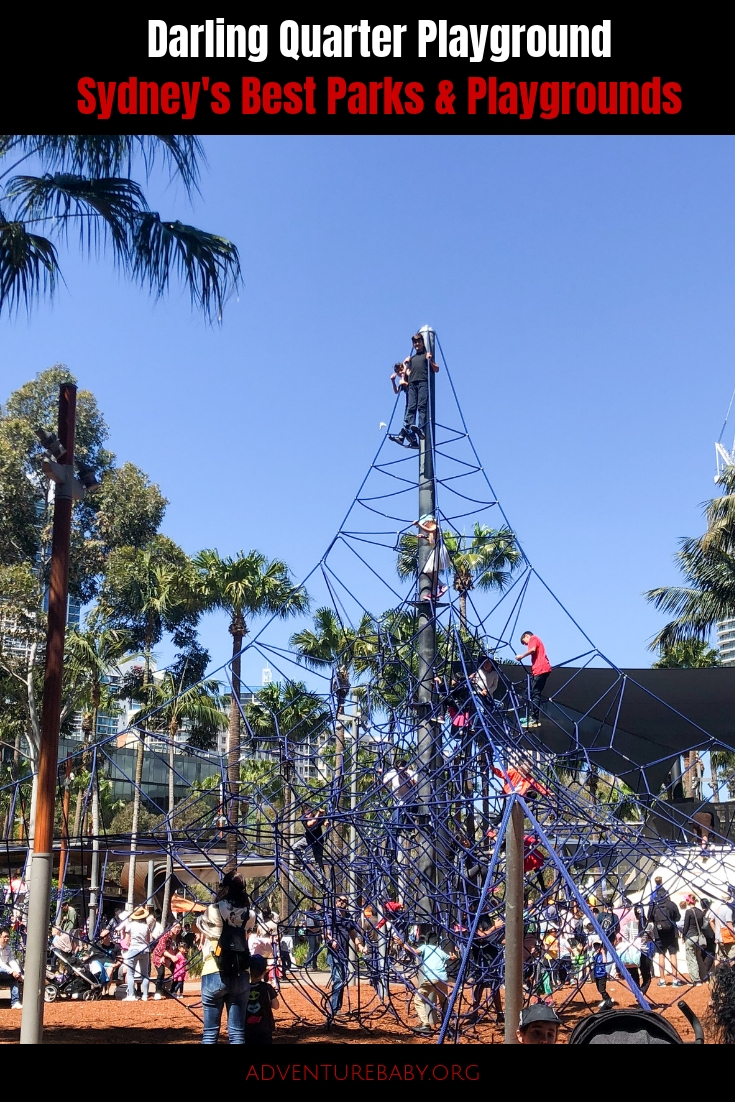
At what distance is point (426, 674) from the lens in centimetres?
1059

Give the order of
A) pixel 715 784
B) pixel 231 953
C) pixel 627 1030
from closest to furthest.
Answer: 1. pixel 627 1030
2. pixel 231 953
3. pixel 715 784

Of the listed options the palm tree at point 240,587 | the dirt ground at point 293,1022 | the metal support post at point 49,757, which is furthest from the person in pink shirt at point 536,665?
the palm tree at point 240,587

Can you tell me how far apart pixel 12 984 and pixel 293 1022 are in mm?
5331

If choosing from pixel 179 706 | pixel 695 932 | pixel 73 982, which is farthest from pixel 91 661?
pixel 695 932

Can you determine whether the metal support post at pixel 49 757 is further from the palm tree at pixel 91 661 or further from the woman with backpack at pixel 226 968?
the palm tree at pixel 91 661

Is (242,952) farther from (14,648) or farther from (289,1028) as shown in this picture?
(14,648)

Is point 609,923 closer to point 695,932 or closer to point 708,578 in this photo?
point 695,932

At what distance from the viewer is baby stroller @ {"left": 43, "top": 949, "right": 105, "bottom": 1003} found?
13852mm

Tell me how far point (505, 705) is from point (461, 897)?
214 cm

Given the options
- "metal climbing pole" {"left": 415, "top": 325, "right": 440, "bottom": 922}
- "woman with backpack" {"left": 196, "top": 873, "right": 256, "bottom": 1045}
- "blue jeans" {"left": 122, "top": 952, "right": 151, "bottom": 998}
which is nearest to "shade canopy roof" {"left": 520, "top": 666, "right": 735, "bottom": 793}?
"metal climbing pole" {"left": 415, "top": 325, "right": 440, "bottom": 922}

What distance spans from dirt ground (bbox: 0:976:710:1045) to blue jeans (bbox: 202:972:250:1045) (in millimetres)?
1230

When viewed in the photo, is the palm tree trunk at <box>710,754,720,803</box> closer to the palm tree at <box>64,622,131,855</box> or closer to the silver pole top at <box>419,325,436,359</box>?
the silver pole top at <box>419,325,436,359</box>
